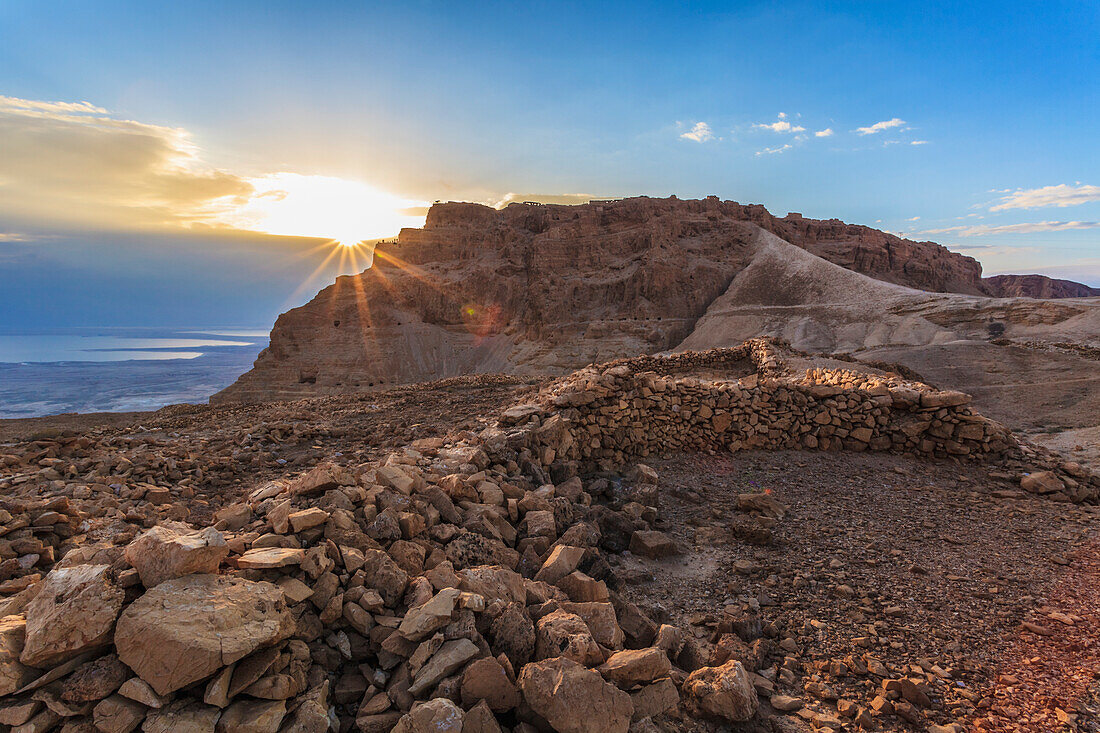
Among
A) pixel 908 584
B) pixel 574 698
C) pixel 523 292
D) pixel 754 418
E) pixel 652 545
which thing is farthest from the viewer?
pixel 523 292

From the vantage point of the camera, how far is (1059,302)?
29.0 meters

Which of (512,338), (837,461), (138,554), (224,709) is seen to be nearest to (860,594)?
(837,461)

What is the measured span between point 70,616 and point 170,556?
0.41 metres

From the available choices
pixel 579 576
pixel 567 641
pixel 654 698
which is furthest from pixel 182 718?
pixel 579 576

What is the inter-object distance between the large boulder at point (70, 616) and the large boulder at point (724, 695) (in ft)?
10.1

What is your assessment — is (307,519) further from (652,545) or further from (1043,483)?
(1043,483)

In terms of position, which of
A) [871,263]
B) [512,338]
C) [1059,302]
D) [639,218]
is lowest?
[512,338]

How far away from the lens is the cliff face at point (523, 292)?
45562 mm

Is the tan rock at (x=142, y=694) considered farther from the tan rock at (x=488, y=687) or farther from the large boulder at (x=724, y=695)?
the large boulder at (x=724, y=695)

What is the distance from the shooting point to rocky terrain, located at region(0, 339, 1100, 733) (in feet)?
7.34

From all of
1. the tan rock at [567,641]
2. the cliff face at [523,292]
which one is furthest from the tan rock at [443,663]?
the cliff face at [523,292]

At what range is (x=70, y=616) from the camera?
2.13 m

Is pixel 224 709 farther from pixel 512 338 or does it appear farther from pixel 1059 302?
pixel 512 338

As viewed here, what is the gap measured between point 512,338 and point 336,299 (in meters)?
19.8
